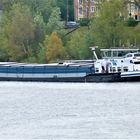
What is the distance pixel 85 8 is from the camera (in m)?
Result: 119

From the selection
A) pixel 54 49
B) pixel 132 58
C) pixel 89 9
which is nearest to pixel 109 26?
pixel 54 49

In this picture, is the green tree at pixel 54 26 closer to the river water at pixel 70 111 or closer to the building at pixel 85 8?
the building at pixel 85 8

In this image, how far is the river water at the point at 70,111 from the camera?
38750 mm

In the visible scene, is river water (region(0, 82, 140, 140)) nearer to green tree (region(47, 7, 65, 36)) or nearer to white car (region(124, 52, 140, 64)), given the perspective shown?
white car (region(124, 52, 140, 64))

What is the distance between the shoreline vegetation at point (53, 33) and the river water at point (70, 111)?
21428 millimetres

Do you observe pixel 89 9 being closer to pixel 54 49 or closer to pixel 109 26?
pixel 54 49

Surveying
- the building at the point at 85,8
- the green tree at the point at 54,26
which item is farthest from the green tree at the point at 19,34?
the building at the point at 85,8

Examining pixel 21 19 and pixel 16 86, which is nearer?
pixel 16 86

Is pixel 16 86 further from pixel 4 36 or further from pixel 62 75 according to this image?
pixel 4 36

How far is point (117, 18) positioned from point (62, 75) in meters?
20.2

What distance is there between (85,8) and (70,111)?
72.4m

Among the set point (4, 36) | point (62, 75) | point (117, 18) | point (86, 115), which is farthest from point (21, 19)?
point (86, 115)

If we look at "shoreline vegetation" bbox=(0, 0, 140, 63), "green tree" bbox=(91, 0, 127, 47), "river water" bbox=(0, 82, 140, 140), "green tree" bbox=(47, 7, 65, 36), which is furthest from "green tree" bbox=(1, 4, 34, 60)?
"river water" bbox=(0, 82, 140, 140)

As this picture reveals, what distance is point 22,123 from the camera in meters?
42.3
